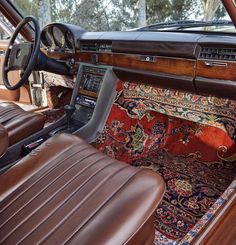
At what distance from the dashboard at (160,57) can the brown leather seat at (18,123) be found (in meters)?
0.41

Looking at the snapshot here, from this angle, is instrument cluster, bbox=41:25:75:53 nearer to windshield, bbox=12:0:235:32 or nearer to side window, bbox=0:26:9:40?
windshield, bbox=12:0:235:32

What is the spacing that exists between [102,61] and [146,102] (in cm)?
41

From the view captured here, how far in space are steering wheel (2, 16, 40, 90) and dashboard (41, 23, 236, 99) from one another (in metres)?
0.27

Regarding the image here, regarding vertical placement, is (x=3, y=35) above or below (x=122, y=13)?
below

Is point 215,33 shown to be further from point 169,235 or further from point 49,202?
point 49,202

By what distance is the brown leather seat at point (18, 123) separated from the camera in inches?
70.6

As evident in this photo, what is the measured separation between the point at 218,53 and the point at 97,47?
0.90 m

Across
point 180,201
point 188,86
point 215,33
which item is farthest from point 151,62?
point 180,201

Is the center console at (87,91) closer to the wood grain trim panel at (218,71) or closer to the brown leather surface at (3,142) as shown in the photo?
the wood grain trim panel at (218,71)

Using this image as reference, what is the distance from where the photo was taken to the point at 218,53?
131 cm

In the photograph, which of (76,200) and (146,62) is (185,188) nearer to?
(146,62)

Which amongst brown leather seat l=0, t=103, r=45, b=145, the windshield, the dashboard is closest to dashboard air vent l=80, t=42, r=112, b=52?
the dashboard

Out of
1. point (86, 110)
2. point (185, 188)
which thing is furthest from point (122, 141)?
point (185, 188)

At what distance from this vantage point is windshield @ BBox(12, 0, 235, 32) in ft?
6.54
